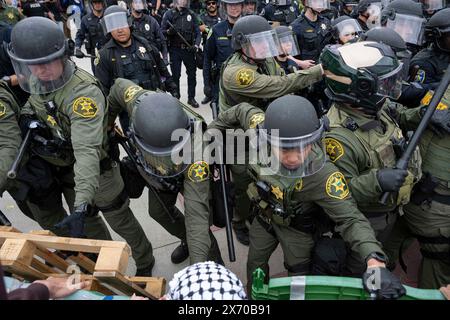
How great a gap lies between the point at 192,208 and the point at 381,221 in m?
1.21

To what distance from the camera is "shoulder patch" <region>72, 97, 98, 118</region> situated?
2.65m

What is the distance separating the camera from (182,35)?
6457mm

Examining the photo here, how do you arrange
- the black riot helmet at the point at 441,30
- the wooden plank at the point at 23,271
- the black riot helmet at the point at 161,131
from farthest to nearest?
the black riot helmet at the point at 441,30 < the black riot helmet at the point at 161,131 < the wooden plank at the point at 23,271

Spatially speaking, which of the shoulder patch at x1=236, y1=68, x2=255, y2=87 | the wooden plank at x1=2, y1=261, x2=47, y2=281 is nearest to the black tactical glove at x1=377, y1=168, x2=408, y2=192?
the shoulder patch at x1=236, y1=68, x2=255, y2=87

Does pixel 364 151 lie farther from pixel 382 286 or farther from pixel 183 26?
pixel 183 26

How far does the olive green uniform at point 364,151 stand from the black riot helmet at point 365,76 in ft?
0.31

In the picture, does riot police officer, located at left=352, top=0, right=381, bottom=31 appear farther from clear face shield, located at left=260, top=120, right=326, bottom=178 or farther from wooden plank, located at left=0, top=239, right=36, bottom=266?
wooden plank, located at left=0, top=239, right=36, bottom=266

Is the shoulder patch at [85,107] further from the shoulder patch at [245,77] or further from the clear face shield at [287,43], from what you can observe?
the clear face shield at [287,43]

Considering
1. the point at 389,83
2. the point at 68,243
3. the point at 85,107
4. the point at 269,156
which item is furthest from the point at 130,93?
the point at 389,83

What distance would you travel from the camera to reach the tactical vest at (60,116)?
2.72 meters

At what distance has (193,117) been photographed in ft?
9.01

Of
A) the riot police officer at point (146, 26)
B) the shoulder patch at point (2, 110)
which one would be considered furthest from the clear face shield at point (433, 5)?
the shoulder patch at point (2, 110)

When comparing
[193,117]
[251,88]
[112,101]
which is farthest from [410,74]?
[112,101]
